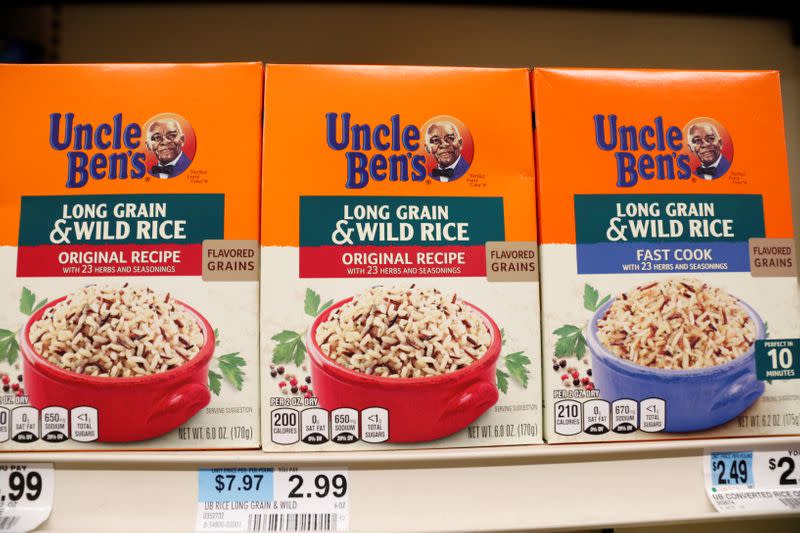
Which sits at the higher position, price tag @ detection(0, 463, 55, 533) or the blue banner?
the blue banner

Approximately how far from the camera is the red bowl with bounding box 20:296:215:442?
2.59 feet

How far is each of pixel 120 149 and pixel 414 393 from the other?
0.60 metres

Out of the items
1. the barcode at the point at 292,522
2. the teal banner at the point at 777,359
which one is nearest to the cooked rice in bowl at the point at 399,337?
the barcode at the point at 292,522

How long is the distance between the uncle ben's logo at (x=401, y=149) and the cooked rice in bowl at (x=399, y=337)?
194mm

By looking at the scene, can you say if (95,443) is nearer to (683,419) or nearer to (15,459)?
(15,459)

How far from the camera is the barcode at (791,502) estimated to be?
82 centimetres

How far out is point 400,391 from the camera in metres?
0.80

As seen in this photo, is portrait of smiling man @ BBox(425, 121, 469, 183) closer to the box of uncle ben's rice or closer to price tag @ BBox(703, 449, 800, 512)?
the box of uncle ben's rice

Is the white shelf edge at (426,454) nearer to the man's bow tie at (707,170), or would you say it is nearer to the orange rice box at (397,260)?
the orange rice box at (397,260)

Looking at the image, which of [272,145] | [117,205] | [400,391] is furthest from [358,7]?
[400,391]

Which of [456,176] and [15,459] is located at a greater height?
[456,176]

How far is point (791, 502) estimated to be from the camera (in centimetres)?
83

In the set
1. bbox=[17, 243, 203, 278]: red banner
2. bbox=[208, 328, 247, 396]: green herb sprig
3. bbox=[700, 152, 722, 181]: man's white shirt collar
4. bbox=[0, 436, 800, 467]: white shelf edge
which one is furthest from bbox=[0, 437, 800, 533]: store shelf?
bbox=[700, 152, 722, 181]: man's white shirt collar

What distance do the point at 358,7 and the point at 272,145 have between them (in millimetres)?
750
